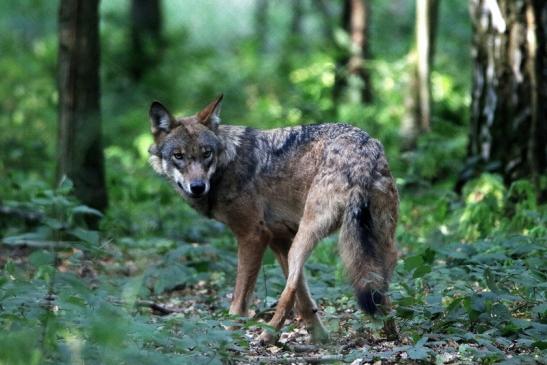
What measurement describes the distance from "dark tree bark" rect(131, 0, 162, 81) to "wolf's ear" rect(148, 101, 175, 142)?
33.2 feet

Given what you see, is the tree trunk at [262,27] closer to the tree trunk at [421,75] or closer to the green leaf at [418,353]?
the tree trunk at [421,75]

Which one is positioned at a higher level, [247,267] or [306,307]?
[247,267]

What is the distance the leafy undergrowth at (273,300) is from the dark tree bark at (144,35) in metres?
8.45

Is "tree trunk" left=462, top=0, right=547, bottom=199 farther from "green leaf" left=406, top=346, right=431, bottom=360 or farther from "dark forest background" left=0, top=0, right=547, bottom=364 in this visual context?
"green leaf" left=406, top=346, right=431, bottom=360

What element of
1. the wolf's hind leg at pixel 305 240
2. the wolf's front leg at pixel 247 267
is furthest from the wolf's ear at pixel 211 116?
the wolf's hind leg at pixel 305 240

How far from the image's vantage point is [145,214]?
10.8 m

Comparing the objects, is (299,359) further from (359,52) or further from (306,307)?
(359,52)

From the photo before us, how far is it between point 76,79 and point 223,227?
2.76 metres

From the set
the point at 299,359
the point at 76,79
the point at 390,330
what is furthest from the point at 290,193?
the point at 76,79

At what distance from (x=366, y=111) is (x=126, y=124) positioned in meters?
4.87

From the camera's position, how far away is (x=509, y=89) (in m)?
9.41

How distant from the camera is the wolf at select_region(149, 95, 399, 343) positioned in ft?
20.0

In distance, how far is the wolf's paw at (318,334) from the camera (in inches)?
243

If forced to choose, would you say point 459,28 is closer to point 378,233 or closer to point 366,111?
point 366,111
